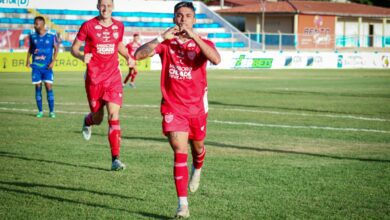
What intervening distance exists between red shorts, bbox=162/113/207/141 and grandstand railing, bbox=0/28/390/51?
3983 centimetres

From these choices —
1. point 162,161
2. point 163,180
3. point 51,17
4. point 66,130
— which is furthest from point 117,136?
point 51,17

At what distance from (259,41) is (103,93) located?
1885 inches

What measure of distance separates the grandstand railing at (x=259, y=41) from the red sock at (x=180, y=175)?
39.9 metres

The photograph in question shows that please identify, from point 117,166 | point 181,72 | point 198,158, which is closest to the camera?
point 181,72

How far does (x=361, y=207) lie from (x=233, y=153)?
4.37 metres

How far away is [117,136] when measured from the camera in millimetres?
10859

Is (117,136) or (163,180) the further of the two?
(117,136)

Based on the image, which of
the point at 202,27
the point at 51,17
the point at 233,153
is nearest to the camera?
the point at 233,153

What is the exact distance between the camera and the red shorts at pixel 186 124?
7.52 m

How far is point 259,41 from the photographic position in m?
58.4

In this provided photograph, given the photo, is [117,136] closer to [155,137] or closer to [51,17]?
[155,137]

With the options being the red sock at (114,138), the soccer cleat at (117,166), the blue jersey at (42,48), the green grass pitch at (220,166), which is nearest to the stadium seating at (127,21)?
the blue jersey at (42,48)

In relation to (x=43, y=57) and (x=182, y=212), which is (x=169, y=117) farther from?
(x=43, y=57)

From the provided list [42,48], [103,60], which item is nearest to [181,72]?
[103,60]
